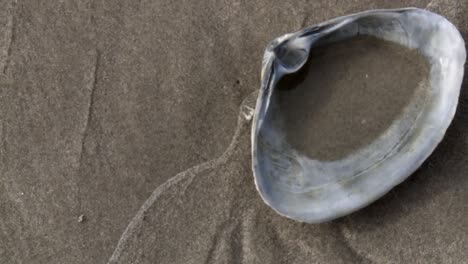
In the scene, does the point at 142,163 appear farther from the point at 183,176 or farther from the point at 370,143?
the point at 370,143

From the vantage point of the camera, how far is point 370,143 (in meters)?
2.78

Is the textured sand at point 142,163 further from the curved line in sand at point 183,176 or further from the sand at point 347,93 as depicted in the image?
the sand at point 347,93

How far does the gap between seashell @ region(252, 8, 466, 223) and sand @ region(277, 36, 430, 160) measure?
0.03m

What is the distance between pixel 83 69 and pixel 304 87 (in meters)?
1.08

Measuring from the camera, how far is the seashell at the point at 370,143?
2639mm

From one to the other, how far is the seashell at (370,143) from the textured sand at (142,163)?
7.2 inches

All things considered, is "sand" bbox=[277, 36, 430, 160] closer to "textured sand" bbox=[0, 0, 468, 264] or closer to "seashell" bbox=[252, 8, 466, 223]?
"seashell" bbox=[252, 8, 466, 223]

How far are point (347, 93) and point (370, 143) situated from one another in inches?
10.6

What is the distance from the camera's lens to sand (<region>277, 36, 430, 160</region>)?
8.92 feet

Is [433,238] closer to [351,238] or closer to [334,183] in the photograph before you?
[351,238]

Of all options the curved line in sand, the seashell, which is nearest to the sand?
the seashell

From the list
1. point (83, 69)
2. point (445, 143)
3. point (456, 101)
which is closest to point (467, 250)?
point (445, 143)

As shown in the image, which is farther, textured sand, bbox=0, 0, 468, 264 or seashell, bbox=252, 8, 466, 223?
textured sand, bbox=0, 0, 468, 264

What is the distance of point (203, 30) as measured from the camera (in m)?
2.84
